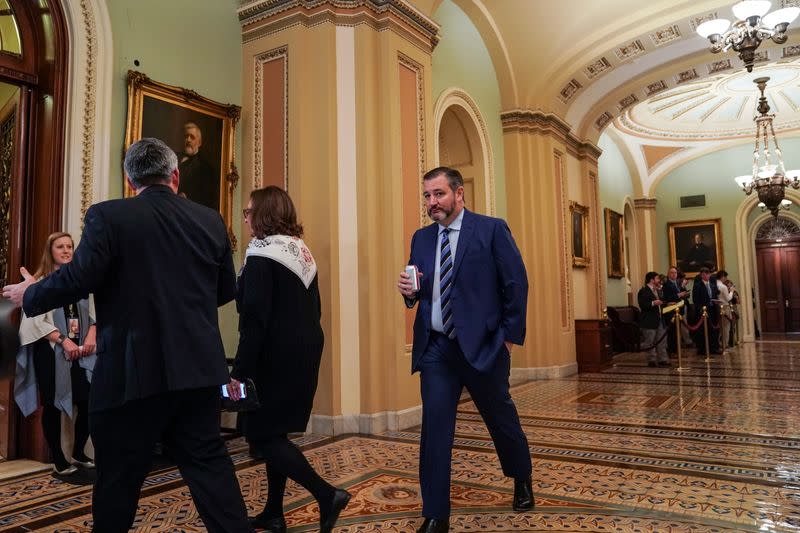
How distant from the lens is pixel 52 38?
4.14 metres

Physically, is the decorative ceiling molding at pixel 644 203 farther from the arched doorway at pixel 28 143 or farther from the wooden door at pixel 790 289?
the arched doorway at pixel 28 143

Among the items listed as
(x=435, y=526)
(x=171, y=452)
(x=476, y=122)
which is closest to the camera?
(x=171, y=452)

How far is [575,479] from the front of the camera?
3355mm

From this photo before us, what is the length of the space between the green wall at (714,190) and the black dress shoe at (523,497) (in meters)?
14.4

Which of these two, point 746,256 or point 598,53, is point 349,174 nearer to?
point 598,53

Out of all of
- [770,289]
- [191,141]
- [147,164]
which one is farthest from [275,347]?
[770,289]

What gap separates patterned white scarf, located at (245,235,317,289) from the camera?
246 centimetres

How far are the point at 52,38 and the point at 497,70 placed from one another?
576 cm

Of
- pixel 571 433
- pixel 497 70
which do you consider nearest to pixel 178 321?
pixel 571 433

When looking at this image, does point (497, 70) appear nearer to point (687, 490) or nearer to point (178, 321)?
point (687, 490)

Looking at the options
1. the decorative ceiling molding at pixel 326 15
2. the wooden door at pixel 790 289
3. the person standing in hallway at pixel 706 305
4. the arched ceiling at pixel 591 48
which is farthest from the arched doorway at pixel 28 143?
the wooden door at pixel 790 289

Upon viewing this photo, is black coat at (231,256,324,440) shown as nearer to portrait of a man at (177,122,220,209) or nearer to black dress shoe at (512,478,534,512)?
black dress shoe at (512,478,534,512)

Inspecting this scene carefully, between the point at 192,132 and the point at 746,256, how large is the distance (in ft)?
47.5

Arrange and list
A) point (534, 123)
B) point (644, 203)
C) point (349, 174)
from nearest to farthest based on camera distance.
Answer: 1. point (349, 174)
2. point (534, 123)
3. point (644, 203)
